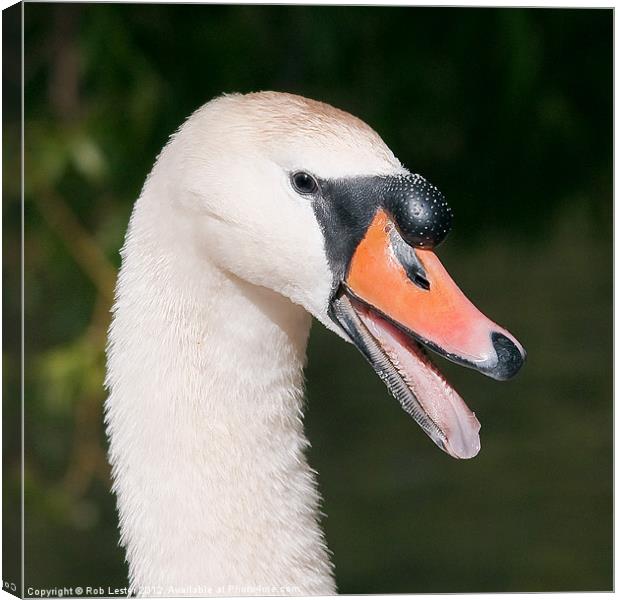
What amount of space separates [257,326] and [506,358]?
0.45 meters

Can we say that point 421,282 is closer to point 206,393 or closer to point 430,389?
point 430,389

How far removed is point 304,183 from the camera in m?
2.08

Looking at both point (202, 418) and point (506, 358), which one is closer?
point (506, 358)

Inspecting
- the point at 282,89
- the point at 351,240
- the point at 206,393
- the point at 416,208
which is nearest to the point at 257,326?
the point at 206,393

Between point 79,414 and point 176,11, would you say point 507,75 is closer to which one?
point 176,11

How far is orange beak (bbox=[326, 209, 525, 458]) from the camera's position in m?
2.04

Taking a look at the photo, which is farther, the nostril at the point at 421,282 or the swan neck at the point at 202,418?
the swan neck at the point at 202,418

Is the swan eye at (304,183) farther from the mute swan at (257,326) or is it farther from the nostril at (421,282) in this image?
the nostril at (421,282)

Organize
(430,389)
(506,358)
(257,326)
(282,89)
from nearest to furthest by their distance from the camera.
A: (506,358) → (430,389) → (257,326) → (282,89)

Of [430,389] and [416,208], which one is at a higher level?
[416,208]

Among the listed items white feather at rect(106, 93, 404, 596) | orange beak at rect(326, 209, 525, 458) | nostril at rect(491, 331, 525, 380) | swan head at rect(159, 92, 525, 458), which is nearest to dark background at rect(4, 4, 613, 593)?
white feather at rect(106, 93, 404, 596)

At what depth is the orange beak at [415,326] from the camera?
6.68ft

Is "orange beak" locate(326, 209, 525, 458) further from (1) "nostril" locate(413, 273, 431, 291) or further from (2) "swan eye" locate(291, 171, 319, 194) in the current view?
(2) "swan eye" locate(291, 171, 319, 194)

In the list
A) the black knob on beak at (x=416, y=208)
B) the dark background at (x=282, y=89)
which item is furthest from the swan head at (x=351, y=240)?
the dark background at (x=282, y=89)
